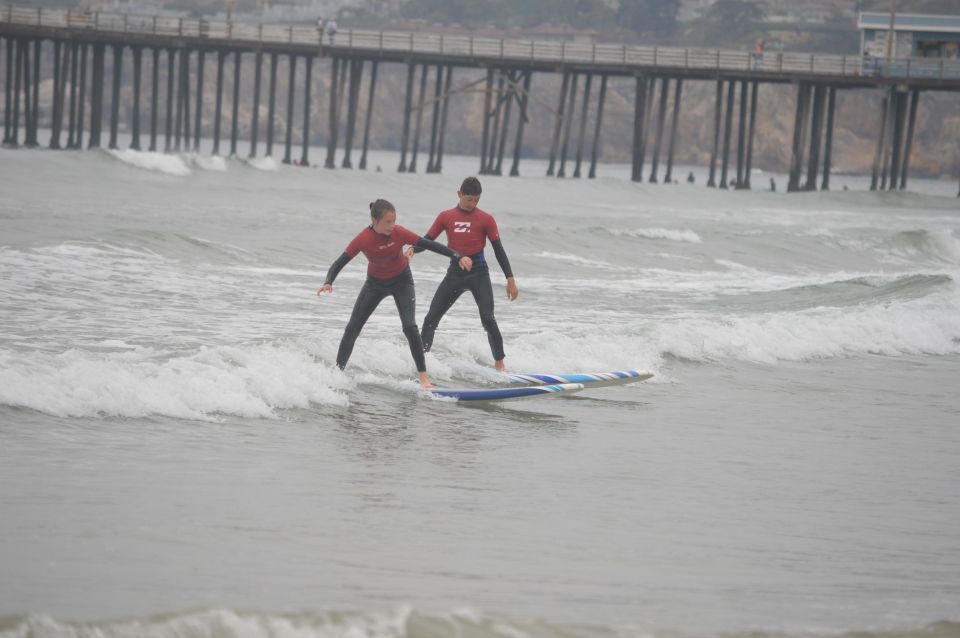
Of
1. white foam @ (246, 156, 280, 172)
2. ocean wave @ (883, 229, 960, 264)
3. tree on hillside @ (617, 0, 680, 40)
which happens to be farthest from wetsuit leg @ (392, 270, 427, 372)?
tree on hillside @ (617, 0, 680, 40)

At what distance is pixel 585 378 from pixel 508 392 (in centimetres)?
84

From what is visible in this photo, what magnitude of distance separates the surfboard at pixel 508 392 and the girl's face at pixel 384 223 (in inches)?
53.7

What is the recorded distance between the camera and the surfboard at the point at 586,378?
415 inches

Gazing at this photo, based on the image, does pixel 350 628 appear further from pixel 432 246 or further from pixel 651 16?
pixel 651 16

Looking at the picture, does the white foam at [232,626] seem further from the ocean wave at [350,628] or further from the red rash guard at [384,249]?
the red rash guard at [384,249]

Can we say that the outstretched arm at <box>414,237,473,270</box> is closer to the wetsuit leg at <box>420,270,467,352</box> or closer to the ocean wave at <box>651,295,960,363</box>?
the wetsuit leg at <box>420,270,467,352</box>

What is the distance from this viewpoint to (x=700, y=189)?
172ft

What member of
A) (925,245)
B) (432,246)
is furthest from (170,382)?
(925,245)

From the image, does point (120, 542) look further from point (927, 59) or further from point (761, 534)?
point (927, 59)

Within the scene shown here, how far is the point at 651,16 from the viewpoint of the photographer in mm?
155875

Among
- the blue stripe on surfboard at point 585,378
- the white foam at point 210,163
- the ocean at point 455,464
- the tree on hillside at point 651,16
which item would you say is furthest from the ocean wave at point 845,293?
the tree on hillside at point 651,16

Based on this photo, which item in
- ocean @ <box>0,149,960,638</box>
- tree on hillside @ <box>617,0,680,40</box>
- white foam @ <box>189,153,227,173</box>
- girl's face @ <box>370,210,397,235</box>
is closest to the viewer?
ocean @ <box>0,149,960,638</box>

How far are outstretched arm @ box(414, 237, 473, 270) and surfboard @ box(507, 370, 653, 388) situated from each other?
1014 millimetres

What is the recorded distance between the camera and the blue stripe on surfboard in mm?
10531
